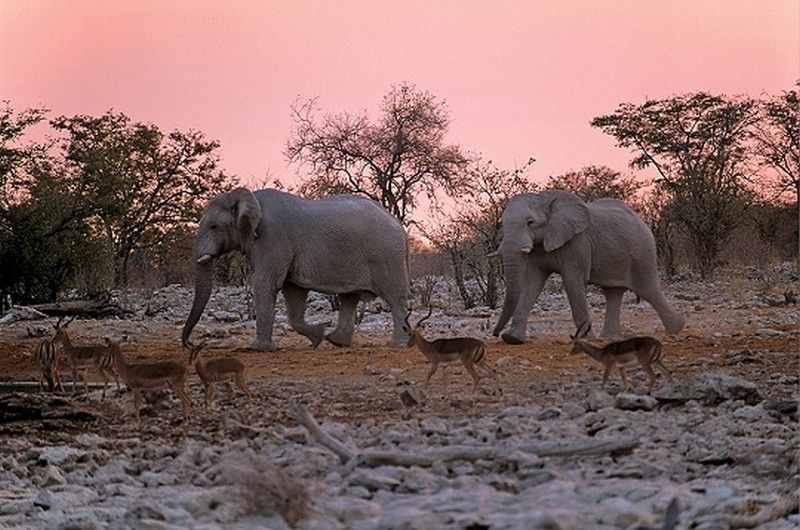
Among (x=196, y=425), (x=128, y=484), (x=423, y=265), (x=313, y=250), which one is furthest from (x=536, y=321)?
(x=423, y=265)

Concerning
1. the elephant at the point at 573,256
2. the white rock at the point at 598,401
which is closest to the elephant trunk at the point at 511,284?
the elephant at the point at 573,256

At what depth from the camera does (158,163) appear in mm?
35969

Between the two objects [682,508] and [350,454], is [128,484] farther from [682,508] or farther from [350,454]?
[682,508]

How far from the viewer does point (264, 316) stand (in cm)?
1591

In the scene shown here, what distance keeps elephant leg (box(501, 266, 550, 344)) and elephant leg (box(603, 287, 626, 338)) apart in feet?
2.79

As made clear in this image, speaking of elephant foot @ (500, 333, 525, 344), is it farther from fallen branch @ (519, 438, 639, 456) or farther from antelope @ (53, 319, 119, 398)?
fallen branch @ (519, 438, 639, 456)

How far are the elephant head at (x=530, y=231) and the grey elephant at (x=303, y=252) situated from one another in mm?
1423

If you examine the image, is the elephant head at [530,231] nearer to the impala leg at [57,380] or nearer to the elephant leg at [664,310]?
the elephant leg at [664,310]

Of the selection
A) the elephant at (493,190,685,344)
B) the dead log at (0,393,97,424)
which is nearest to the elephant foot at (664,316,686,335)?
the elephant at (493,190,685,344)

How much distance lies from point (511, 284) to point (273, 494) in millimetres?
10668

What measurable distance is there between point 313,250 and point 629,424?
362 inches

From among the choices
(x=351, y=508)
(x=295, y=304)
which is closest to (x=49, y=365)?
(x=295, y=304)

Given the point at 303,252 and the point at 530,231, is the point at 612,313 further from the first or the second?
the point at 303,252

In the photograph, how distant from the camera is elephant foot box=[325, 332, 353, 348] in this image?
16.6 m
